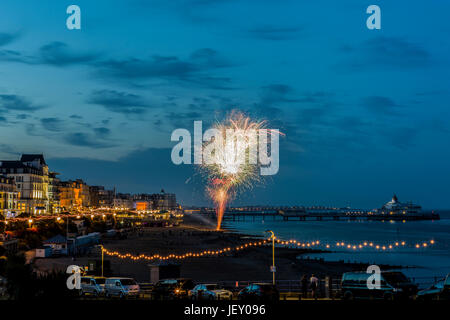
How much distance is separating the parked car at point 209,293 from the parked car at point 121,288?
3733mm

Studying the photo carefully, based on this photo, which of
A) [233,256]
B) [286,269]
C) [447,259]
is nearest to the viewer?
[286,269]

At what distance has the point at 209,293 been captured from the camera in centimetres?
2892

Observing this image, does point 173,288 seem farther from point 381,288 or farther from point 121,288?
point 381,288

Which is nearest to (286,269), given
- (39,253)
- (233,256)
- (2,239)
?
(233,256)

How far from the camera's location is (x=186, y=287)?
106ft

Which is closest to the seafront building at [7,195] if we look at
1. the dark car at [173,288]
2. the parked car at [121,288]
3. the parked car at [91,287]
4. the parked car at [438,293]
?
the parked car at [91,287]

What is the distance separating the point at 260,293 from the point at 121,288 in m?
9.13

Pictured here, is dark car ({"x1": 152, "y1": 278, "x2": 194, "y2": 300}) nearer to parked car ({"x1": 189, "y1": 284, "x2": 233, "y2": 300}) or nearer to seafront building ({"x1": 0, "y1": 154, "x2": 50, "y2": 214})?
parked car ({"x1": 189, "y1": 284, "x2": 233, "y2": 300})

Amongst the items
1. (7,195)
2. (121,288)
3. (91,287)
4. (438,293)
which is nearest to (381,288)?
(438,293)

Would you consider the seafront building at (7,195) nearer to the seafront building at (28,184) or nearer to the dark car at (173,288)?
the seafront building at (28,184)

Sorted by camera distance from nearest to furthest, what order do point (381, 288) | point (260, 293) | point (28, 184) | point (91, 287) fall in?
point (381, 288), point (260, 293), point (91, 287), point (28, 184)

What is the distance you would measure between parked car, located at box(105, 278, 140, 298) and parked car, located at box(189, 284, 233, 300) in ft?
12.2
